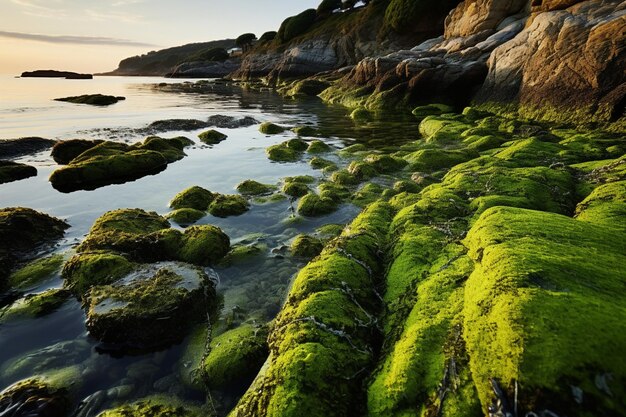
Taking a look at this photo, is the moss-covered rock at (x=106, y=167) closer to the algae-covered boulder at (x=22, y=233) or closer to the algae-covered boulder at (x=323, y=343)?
the algae-covered boulder at (x=22, y=233)

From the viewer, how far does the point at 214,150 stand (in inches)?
787

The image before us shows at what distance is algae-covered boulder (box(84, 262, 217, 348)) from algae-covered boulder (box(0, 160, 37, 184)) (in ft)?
37.9

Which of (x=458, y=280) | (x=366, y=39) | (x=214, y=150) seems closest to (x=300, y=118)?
(x=214, y=150)

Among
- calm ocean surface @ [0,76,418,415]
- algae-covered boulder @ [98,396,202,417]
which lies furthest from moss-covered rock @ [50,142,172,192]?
algae-covered boulder @ [98,396,202,417]

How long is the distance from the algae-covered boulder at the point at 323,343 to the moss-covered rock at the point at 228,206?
523 centimetres

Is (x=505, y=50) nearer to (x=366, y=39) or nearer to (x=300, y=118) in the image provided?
(x=300, y=118)

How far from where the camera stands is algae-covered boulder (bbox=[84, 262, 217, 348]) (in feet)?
19.0

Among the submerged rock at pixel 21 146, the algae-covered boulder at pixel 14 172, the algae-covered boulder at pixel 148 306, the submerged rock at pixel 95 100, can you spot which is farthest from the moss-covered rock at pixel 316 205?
the submerged rock at pixel 95 100

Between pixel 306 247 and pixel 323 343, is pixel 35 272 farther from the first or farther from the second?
pixel 323 343

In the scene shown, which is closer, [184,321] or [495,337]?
[495,337]

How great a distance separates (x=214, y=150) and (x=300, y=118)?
455 inches

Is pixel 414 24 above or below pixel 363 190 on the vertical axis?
above

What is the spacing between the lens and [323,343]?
439 cm

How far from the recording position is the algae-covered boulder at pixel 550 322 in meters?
2.67
